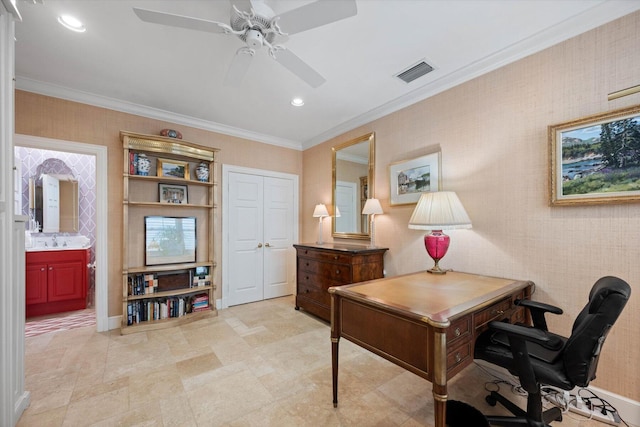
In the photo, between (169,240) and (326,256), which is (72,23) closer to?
(169,240)

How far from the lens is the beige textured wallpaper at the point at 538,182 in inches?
65.4

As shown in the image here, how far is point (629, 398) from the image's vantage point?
164 centimetres

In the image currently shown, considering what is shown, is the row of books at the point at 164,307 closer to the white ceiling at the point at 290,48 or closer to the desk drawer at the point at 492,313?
the white ceiling at the point at 290,48

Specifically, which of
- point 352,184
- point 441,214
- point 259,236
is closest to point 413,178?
point 441,214

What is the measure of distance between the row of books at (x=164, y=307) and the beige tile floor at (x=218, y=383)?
25 centimetres

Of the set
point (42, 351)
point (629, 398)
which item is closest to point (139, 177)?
point (42, 351)

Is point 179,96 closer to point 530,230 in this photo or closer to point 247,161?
point 247,161

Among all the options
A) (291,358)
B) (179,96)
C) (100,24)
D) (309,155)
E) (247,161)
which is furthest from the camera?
(309,155)

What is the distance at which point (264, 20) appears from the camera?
1.60 meters

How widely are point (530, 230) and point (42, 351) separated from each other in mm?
4617

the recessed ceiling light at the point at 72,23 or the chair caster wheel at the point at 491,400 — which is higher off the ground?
the recessed ceiling light at the point at 72,23

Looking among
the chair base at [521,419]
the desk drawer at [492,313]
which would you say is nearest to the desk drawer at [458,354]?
the desk drawer at [492,313]

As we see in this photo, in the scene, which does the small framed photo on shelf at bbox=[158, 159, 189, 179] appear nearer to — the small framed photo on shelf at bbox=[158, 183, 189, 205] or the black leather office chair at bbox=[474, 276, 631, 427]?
the small framed photo on shelf at bbox=[158, 183, 189, 205]

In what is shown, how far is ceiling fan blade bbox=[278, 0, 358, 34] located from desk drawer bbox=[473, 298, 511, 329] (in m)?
1.85
